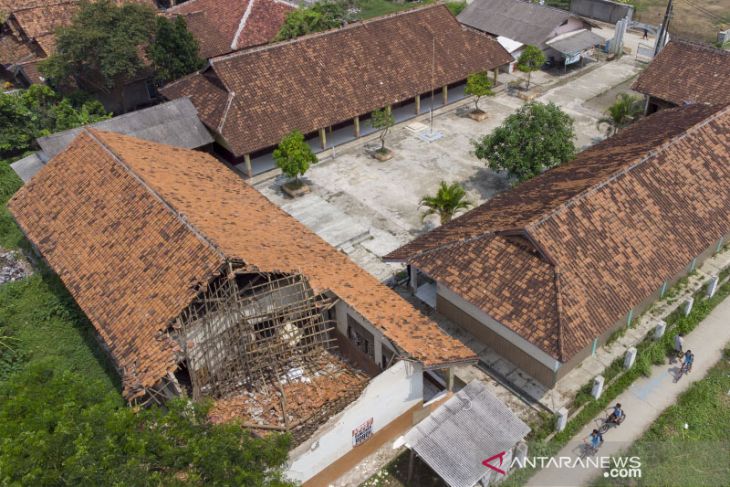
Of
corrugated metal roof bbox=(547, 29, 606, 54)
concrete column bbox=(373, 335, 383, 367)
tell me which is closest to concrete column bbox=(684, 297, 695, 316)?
concrete column bbox=(373, 335, 383, 367)

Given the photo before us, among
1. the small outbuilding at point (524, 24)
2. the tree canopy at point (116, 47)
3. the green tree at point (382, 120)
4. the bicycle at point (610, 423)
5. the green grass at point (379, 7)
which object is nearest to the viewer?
the bicycle at point (610, 423)


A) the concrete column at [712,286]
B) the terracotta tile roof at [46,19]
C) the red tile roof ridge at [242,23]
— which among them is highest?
the terracotta tile roof at [46,19]

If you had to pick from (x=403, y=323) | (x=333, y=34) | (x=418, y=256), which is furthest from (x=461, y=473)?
(x=333, y=34)

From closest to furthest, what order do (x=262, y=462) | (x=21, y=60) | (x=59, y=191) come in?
1. (x=262, y=462)
2. (x=59, y=191)
3. (x=21, y=60)

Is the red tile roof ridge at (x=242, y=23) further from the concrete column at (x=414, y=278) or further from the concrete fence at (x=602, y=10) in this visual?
the concrete fence at (x=602, y=10)

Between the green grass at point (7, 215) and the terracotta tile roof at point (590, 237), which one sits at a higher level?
the terracotta tile roof at point (590, 237)

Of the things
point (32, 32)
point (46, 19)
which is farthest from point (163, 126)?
point (46, 19)

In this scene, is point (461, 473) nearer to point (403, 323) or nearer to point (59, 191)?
point (403, 323)

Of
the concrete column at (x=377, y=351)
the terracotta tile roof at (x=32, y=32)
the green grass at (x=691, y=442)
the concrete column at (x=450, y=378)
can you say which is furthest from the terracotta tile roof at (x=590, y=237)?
the terracotta tile roof at (x=32, y=32)
